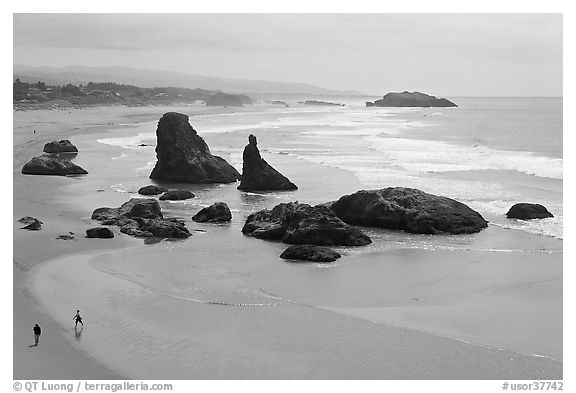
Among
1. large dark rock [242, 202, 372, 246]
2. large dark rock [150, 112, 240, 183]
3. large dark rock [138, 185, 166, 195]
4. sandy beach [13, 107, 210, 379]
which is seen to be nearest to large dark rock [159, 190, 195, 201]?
large dark rock [138, 185, 166, 195]

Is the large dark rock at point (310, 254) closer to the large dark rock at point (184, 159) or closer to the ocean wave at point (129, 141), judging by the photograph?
the large dark rock at point (184, 159)

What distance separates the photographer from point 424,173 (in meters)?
45.6

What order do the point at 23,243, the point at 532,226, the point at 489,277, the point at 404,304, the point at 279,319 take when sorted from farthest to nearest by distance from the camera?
the point at 532,226 → the point at 23,243 → the point at 489,277 → the point at 404,304 → the point at 279,319

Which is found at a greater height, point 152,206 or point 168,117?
point 168,117

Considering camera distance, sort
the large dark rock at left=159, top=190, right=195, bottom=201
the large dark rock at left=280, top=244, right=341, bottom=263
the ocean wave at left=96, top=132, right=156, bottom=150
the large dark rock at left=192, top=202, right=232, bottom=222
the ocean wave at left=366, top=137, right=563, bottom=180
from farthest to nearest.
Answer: the ocean wave at left=96, top=132, right=156, bottom=150 < the ocean wave at left=366, top=137, right=563, bottom=180 < the large dark rock at left=159, top=190, right=195, bottom=201 < the large dark rock at left=192, top=202, right=232, bottom=222 < the large dark rock at left=280, top=244, right=341, bottom=263

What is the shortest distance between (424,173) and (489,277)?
24331mm

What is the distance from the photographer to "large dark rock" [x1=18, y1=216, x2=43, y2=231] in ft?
90.2

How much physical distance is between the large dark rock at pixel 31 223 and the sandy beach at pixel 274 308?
0.36 metres

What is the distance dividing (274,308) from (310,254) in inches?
203

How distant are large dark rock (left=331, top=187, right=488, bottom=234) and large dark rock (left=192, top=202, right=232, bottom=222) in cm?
486

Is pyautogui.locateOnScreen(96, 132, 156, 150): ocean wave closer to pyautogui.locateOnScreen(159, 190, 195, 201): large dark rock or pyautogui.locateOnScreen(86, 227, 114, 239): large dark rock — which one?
pyautogui.locateOnScreen(159, 190, 195, 201): large dark rock

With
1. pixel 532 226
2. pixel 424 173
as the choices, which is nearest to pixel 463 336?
pixel 532 226

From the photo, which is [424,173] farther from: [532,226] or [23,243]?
[23,243]
